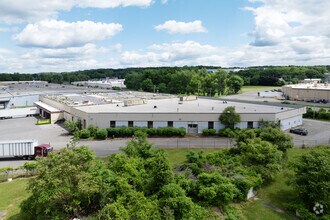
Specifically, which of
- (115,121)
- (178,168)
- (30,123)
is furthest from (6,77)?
(178,168)

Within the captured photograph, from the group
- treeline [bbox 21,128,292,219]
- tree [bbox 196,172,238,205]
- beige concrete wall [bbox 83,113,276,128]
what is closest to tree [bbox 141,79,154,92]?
beige concrete wall [bbox 83,113,276,128]

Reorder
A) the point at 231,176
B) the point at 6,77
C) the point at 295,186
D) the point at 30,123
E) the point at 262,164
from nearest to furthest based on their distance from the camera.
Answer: the point at 295,186 → the point at 231,176 → the point at 262,164 → the point at 30,123 → the point at 6,77

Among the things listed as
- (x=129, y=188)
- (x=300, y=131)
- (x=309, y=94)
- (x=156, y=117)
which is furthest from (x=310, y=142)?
(x=309, y=94)

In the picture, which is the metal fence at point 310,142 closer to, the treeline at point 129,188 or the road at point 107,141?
the road at point 107,141

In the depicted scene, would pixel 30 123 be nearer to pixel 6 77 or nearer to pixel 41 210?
pixel 41 210

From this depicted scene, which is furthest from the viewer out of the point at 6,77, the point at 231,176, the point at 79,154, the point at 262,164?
the point at 6,77

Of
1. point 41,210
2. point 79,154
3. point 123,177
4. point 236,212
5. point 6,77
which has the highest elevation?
point 6,77

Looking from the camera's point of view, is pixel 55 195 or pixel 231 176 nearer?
pixel 55 195
